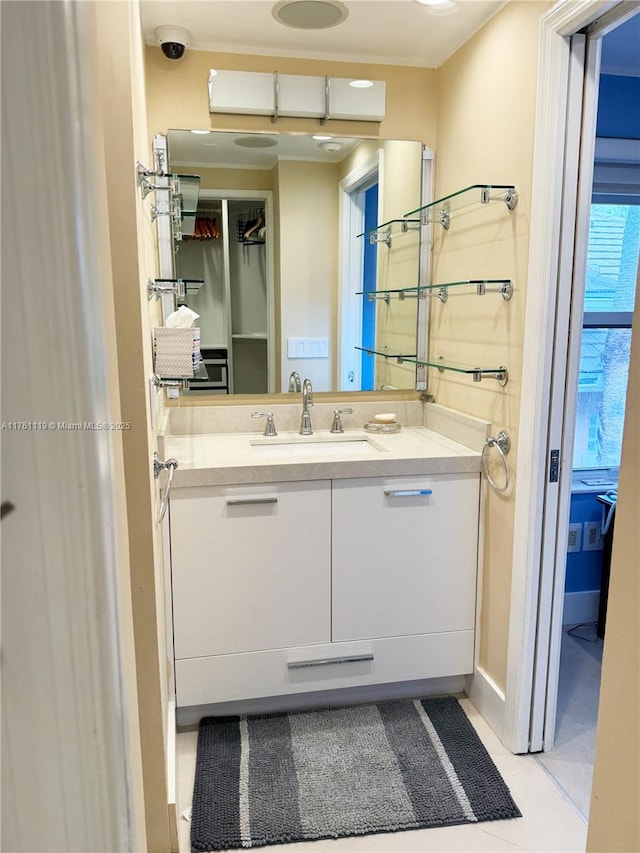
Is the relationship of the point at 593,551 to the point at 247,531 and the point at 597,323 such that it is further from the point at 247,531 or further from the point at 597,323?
the point at 247,531

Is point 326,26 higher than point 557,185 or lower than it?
higher

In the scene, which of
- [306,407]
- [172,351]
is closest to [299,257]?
[306,407]

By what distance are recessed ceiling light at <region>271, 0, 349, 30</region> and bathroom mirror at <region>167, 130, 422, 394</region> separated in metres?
0.40

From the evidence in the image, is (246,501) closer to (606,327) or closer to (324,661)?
(324,661)

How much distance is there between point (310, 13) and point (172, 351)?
1.19 metres

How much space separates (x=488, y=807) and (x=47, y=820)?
5.31 feet

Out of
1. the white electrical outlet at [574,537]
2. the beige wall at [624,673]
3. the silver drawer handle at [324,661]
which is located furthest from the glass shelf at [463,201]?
the silver drawer handle at [324,661]

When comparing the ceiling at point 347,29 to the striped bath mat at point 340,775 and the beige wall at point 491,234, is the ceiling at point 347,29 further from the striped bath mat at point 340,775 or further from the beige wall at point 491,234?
the striped bath mat at point 340,775

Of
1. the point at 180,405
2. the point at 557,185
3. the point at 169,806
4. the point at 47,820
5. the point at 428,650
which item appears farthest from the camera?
the point at 180,405

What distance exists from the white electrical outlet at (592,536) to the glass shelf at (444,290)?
1.24 meters

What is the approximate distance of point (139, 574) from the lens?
4.55 ft

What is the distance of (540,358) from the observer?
1.78 m

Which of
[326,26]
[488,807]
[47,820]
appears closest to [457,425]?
[488,807]

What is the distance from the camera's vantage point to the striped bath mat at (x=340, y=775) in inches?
68.6
